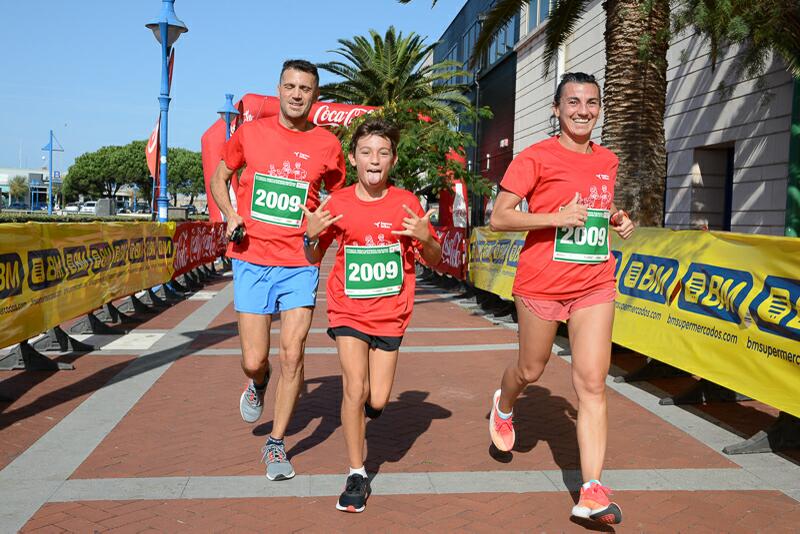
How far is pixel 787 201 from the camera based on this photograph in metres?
12.7

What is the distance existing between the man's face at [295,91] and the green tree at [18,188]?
5545 inches

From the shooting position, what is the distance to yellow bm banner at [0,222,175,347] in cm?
647

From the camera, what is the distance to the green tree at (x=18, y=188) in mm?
130000

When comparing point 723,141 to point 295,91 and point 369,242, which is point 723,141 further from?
point 369,242

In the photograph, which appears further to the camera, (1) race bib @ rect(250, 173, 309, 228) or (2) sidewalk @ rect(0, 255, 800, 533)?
(1) race bib @ rect(250, 173, 309, 228)

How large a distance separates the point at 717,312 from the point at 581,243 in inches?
96.6

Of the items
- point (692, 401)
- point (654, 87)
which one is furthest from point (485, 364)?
point (654, 87)

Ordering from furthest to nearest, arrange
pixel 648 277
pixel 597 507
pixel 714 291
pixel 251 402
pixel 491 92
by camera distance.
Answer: pixel 491 92, pixel 648 277, pixel 714 291, pixel 251 402, pixel 597 507

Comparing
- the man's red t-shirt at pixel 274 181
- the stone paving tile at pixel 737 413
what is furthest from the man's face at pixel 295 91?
the stone paving tile at pixel 737 413

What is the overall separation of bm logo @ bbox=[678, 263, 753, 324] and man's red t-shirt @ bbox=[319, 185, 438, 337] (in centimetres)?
284

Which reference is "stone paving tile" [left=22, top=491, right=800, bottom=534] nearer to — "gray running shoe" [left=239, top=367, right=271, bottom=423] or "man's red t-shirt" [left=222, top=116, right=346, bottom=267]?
"gray running shoe" [left=239, top=367, right=271, bottom=423]

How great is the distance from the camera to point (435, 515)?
379cm

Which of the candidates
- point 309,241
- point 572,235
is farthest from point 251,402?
point 572,235

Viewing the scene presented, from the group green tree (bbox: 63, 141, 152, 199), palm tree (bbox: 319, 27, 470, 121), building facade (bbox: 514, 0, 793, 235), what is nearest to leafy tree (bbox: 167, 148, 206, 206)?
green tree (bbox: 63, 141, 152, 199)
